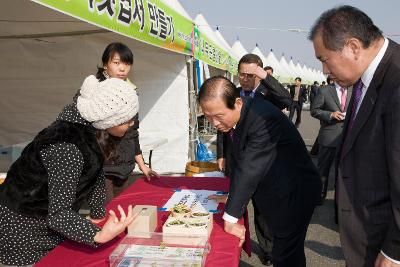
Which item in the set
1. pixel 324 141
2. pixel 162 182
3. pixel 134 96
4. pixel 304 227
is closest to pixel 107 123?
pixel 134 96

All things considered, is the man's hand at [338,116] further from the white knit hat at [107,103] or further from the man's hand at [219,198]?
the white knit hat at [107,103]

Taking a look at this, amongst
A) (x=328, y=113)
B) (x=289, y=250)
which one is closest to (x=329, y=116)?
(x=328, y=113)

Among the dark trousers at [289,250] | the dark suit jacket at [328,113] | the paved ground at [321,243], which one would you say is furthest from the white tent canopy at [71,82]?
the dark trousers at [289,250]

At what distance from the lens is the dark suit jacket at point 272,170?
183 centimetres

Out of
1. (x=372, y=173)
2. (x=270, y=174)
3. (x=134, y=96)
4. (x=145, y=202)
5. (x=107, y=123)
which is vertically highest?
(x=134, y=96)

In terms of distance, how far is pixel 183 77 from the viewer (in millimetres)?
5500

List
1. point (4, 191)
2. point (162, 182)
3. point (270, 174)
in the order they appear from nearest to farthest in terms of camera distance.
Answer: point (4, 191), point (270, 174), point (162, 182)

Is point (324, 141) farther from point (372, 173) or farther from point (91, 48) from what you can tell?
point (91, 48)

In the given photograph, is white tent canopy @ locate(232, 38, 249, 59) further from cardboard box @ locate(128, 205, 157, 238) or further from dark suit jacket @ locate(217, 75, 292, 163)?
cardboard box @ locate(128, 205, 157, 238)

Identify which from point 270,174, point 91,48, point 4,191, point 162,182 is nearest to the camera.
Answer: point 4,191

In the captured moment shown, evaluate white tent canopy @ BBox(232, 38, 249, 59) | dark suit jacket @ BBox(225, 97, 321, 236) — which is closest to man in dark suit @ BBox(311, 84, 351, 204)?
dark suit jacket @ BBox(225, 97, 321, 236)

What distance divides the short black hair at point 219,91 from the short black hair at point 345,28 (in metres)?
0.61

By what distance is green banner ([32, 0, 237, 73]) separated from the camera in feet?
7.41

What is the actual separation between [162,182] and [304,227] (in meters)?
1.00
